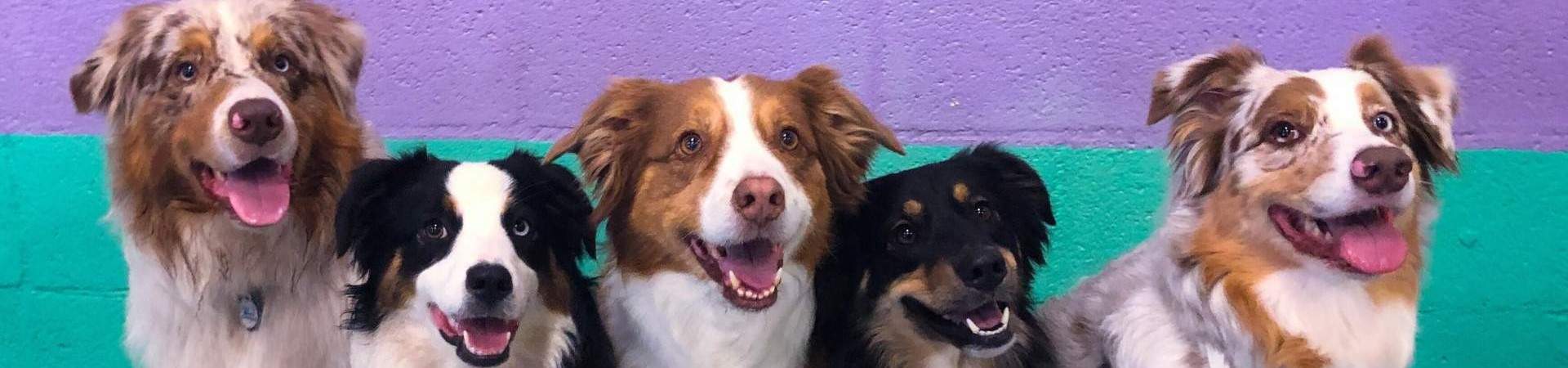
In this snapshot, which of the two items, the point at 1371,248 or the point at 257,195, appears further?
the point at 257,195

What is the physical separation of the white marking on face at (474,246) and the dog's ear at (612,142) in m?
0.15

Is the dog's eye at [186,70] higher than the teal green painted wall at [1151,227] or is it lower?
higher

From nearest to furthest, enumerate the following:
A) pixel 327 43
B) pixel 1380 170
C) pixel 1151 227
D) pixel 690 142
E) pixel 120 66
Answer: pixel 1380 170, pixel 690 142, pixel 120 66, pixel 327 43, pixel 1151 227

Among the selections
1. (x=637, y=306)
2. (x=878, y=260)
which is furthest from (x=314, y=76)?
(x=878, y=260)

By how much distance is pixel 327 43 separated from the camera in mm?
1981

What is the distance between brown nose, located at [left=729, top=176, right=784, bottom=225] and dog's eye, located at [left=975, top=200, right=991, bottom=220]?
386 millimetres

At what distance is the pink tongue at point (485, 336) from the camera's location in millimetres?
1690

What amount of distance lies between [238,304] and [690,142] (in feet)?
2.76

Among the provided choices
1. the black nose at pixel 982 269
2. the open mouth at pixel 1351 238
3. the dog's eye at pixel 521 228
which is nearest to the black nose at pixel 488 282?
the dog's eye at pixel 521 228

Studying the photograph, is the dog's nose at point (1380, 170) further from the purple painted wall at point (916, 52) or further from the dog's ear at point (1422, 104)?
the purple painted wall at point (916, 52)

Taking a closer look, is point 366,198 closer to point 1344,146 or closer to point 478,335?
point 478,335

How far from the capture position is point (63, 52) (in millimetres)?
2838

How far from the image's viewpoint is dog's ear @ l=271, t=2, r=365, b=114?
1928 mm

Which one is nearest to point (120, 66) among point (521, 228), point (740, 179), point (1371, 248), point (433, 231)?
point (433, 231)
